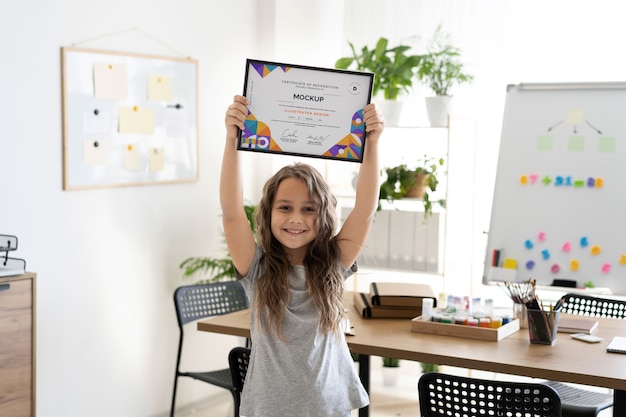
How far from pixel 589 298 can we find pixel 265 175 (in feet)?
7.20

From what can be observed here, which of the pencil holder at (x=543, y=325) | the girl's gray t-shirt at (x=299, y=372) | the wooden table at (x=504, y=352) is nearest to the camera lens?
the girl's gray t-shirt at (x=299, y=372)

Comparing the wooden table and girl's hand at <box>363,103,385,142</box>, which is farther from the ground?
girl's hand at <box>363,103,385,142</box>

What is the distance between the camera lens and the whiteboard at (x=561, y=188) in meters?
3.94

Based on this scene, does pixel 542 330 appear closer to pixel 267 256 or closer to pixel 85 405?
pixel 267 256

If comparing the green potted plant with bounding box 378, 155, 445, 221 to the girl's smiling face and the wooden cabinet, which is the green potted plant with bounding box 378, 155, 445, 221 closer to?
the wooden cabinet

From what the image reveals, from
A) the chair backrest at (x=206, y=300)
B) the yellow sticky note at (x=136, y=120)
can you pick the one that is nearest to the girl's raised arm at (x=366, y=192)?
the chair backrest at (x=206, y=300)

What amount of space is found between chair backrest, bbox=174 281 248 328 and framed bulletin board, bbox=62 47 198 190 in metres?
0.65

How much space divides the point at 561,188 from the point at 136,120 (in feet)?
6.92

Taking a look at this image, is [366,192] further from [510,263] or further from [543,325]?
[510,263]

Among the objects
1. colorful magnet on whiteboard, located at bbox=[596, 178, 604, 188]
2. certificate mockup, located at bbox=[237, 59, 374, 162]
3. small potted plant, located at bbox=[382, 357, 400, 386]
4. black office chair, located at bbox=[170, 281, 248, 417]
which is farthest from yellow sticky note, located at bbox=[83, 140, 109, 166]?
colorful magnet on whiteboard, located at bbox=[596, 178, 604, 188]

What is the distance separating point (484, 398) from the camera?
7.73 ft

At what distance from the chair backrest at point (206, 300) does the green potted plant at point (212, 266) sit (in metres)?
0.40

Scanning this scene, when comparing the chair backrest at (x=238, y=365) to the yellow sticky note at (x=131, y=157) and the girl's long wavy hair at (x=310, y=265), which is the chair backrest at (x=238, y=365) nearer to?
the girl's long wavy hair at (x=310, y=265)

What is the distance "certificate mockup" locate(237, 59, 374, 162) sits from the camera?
2.29 metres
